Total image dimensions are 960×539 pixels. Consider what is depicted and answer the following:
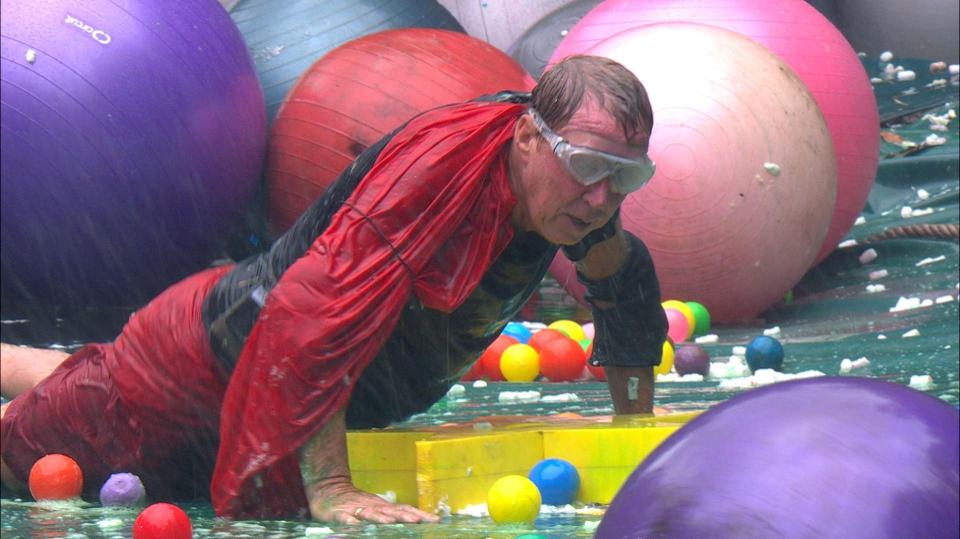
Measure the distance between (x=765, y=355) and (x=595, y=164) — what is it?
109 inches

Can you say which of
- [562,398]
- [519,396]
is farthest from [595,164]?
[519,396]

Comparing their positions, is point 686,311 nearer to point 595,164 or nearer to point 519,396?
point 519,396

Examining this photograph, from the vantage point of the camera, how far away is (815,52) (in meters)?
7.45

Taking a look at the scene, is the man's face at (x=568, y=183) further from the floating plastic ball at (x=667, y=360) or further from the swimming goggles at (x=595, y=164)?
the floating plastic ball at (x=667, y=360)

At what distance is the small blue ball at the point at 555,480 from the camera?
3662 millimetres

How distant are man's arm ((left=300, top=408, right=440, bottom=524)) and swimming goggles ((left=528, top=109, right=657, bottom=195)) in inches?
32.3

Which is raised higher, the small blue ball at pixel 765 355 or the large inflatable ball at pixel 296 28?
the large inflatable ball at pixel 296 28

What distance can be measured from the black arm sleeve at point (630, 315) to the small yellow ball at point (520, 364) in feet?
5.60

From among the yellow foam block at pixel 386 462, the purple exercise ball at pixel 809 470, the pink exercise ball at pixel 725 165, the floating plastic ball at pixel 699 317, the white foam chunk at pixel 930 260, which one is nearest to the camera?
the purple exercise ball at pixel 809 470

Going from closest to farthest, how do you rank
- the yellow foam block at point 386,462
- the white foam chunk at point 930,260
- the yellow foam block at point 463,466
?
the yellow foam block at point 463,466 → the yellow foam block at point 386,462 → the white foam chunk at point 930,260

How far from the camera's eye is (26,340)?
24.7ft

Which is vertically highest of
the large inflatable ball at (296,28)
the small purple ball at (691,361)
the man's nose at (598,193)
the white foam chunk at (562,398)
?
the large inflatable ball at (296,28)

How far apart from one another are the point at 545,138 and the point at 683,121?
341cm

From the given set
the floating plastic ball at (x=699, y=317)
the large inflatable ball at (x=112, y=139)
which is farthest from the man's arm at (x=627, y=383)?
the large inflatable ball at (x=112, y=139)
